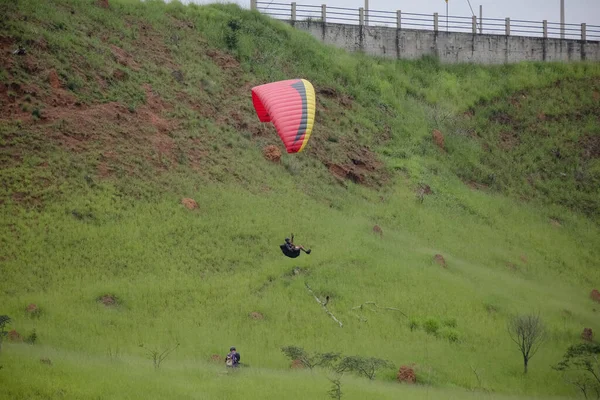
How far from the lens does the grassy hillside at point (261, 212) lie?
93.6 feet

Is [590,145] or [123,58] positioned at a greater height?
[123,58]

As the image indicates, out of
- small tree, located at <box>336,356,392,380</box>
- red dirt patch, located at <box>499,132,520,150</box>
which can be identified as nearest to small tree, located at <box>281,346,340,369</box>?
small tree, located at <box>336,356,392,380</box>

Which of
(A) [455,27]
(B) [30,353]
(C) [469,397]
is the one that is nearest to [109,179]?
(B) [30,353]

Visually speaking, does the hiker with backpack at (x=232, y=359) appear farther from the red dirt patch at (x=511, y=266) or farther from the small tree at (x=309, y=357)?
the red dirt patch at (x=511, y=266)

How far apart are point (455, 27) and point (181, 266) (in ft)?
99.2

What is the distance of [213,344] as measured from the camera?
94.1 feet

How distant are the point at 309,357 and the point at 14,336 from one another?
825 cm

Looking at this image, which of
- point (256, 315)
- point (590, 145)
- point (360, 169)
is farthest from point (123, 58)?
point (590, 145)

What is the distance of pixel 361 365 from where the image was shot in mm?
27516

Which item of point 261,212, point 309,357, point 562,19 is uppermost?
point 562,19

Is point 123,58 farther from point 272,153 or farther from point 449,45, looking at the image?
point 449,45

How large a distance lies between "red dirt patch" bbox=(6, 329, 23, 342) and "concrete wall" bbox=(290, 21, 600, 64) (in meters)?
30.7

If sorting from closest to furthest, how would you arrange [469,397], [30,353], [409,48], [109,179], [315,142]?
[30,353] → [469,397] → [109,179] → [315,142] → [409,48]

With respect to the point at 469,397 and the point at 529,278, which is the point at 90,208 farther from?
the point at 529,278
